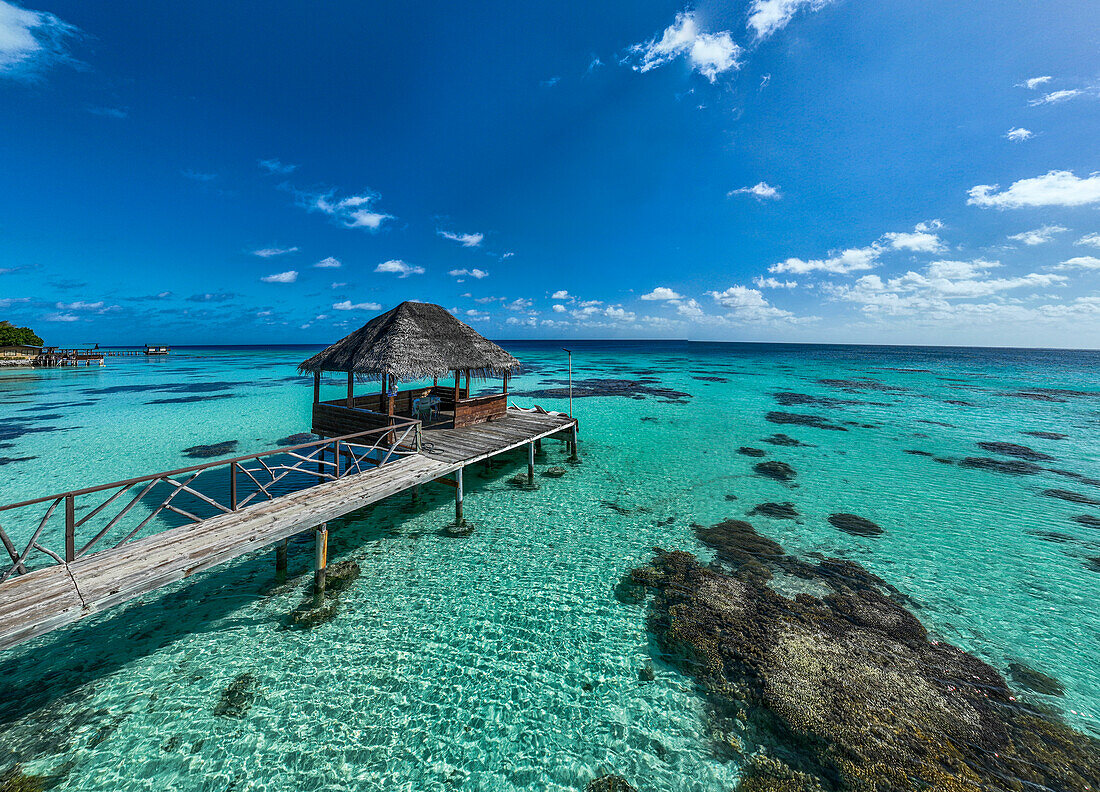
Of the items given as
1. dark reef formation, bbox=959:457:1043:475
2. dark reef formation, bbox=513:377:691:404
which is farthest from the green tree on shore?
dark reef formation, bbox=959:457:1043:475

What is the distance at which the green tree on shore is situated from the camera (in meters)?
46.5

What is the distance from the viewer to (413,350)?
12352mm

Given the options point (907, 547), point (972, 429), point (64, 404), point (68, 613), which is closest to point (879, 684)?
point (907, 547)

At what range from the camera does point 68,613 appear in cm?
467

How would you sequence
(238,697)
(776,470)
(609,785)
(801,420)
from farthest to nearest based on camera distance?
(801,420), (776,470), (238,697), (609,785)

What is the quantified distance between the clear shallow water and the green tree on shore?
52416mm

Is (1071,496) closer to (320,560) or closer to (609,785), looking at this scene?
(609,785)

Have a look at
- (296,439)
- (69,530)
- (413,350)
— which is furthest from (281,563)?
(296,439)

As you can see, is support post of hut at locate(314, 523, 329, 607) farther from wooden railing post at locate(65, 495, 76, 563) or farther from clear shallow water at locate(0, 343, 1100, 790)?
wooden railing post at locate(65, 495, 76, 563)

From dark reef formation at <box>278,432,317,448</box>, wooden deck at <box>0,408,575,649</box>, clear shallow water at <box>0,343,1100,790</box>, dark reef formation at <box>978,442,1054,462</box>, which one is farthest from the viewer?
dark reef formation at <box>278,432,317,448</box>

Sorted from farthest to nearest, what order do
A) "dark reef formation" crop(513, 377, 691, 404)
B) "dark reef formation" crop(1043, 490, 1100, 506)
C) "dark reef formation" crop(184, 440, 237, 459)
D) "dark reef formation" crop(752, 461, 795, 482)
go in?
1. "dark reef formation" crop(513, 377, 691, 404)
2. "dark reef formation" crop(184, 440, 237, 459)
3. "dark reef formation" crop(752, 461, 795, 482)
4. "dark reef formation" crop(1043, 490, 1100, 506)

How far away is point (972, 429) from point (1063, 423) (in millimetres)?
8959

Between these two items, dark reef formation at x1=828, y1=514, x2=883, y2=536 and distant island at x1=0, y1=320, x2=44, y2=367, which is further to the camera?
distant island at x1=0, y1=320, x2=44, y2=367

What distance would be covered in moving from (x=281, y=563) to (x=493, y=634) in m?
5.15
